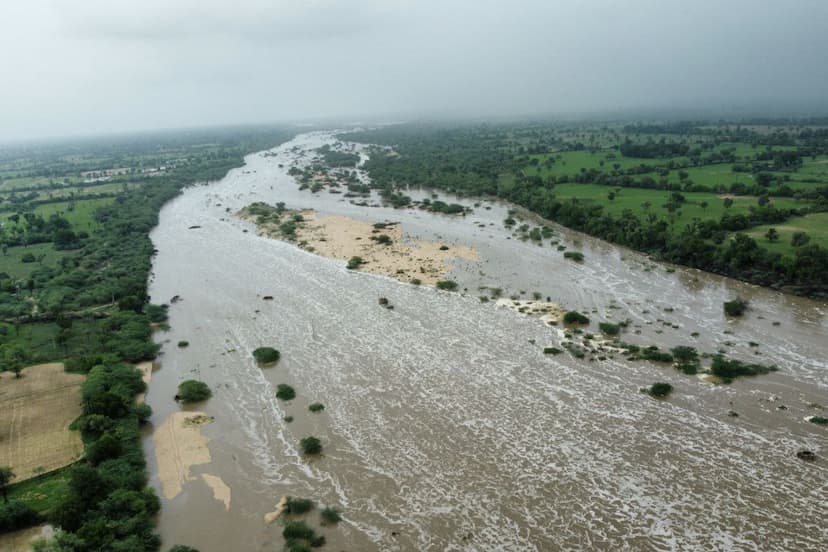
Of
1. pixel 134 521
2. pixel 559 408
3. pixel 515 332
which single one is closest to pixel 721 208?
pixel 515 332

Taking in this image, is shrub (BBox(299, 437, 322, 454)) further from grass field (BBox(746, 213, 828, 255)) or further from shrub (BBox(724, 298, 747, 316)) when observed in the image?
grass field (BBox(746, 213, 828, 255))

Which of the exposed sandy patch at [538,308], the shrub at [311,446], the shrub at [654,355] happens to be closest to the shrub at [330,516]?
the shrub at [311,446]

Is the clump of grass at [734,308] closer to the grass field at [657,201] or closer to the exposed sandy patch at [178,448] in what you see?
the grass field at [657,201]

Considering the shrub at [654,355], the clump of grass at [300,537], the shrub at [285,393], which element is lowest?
the clump of grass at [300,537]

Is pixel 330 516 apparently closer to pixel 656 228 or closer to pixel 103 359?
pixel 103 359

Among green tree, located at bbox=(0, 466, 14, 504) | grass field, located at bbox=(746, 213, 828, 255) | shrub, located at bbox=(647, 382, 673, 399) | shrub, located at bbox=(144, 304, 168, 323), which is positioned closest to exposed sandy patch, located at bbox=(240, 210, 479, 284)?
shrub, located at bbox=(144, 304, 168, 323)

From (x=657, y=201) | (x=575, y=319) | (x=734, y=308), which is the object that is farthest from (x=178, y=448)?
(x=657, y=201)
